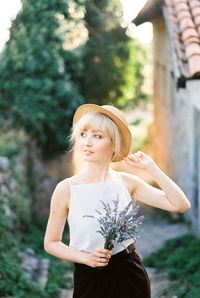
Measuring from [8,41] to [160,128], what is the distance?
5417mm

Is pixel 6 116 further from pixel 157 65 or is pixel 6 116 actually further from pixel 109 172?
pixel 109 172

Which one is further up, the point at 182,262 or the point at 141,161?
the point at 141,161

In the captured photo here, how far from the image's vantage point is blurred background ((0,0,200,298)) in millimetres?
5617

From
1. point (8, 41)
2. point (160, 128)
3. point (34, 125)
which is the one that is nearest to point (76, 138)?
point (34, 125)

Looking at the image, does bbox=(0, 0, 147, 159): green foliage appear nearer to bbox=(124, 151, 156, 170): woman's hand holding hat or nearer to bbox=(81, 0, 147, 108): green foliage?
bbox=(81, 0, 147, 108): green foliage

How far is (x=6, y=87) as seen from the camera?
9.64m

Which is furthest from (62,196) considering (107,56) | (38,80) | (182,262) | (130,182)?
(107,56)

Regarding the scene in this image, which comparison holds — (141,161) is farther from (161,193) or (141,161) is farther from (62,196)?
(62,196)

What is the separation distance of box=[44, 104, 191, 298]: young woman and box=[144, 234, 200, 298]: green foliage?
243 cm

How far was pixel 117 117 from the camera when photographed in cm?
245

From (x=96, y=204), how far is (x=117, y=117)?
0.53m

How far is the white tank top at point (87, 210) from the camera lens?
2.39m

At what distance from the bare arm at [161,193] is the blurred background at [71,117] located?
210 centimetres

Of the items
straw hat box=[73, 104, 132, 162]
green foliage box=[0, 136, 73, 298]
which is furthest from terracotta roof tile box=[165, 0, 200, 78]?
green foliage box=[0, 136, 73, 298]
